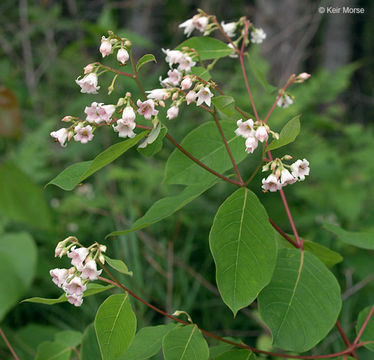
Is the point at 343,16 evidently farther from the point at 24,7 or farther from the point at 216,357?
the point at 216,357

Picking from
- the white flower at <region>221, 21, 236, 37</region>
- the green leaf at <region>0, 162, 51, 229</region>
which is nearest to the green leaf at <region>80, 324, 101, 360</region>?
the white flower at <region>221, 21, 236, 37</region>

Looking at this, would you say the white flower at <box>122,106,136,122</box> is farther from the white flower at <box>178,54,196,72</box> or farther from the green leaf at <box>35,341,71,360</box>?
the green leaf at <box>35,341,71,360</box>

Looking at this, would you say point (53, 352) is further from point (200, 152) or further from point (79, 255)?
point (200, 152)

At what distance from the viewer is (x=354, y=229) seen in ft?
9.03

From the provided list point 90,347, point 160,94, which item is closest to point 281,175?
point 160,94

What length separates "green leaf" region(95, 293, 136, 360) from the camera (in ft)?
2.63

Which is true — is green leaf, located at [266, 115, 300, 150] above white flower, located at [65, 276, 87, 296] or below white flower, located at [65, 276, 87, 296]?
above

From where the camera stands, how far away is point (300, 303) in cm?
90

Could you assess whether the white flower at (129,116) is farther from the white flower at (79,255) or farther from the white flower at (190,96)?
the white flower at (79,255)

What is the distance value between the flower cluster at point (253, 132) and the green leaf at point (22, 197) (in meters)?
1.33

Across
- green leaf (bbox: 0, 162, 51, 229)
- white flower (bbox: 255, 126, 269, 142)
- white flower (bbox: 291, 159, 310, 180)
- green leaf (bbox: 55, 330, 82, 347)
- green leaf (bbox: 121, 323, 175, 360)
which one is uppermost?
white flower (bbox: 255, 126, 269, 142)

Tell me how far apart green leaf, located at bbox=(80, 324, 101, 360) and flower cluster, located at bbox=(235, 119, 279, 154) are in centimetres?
52

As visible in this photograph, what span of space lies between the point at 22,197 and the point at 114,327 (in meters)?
1.31

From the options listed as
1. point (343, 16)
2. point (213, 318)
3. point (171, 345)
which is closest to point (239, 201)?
point (171, 345)
